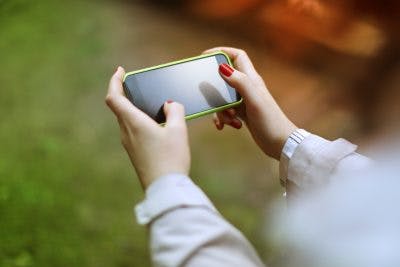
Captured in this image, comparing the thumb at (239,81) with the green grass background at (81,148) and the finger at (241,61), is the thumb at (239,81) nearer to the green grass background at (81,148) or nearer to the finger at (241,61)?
the finger at (241,61)

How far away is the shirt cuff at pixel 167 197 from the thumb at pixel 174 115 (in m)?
0.07

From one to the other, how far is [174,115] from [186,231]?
135mm

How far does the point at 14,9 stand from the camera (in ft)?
3.19

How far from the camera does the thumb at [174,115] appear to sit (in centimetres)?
50

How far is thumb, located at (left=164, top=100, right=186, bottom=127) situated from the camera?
50 centimetres

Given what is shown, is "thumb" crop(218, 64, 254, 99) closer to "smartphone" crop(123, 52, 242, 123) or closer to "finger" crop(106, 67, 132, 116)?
"smartphone" crop(123, 52, 242, 123)

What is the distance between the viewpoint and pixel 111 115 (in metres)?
0.91

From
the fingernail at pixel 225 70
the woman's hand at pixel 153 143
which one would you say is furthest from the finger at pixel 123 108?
the fingernail at pixel 225 70

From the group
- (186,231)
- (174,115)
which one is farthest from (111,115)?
(186,231)

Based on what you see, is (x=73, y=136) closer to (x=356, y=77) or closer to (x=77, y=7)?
(x=77, y=7)

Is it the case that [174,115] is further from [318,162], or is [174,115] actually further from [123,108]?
[318,162]

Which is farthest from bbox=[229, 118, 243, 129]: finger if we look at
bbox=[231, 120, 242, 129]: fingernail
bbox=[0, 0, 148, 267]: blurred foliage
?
bbox=[0, 0, 148, 267]: blurred foliage

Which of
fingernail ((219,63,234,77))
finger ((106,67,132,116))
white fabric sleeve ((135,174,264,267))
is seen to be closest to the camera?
white fabric sleeve ((135,174,264,267))

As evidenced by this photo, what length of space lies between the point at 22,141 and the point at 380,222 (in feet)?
1.93
